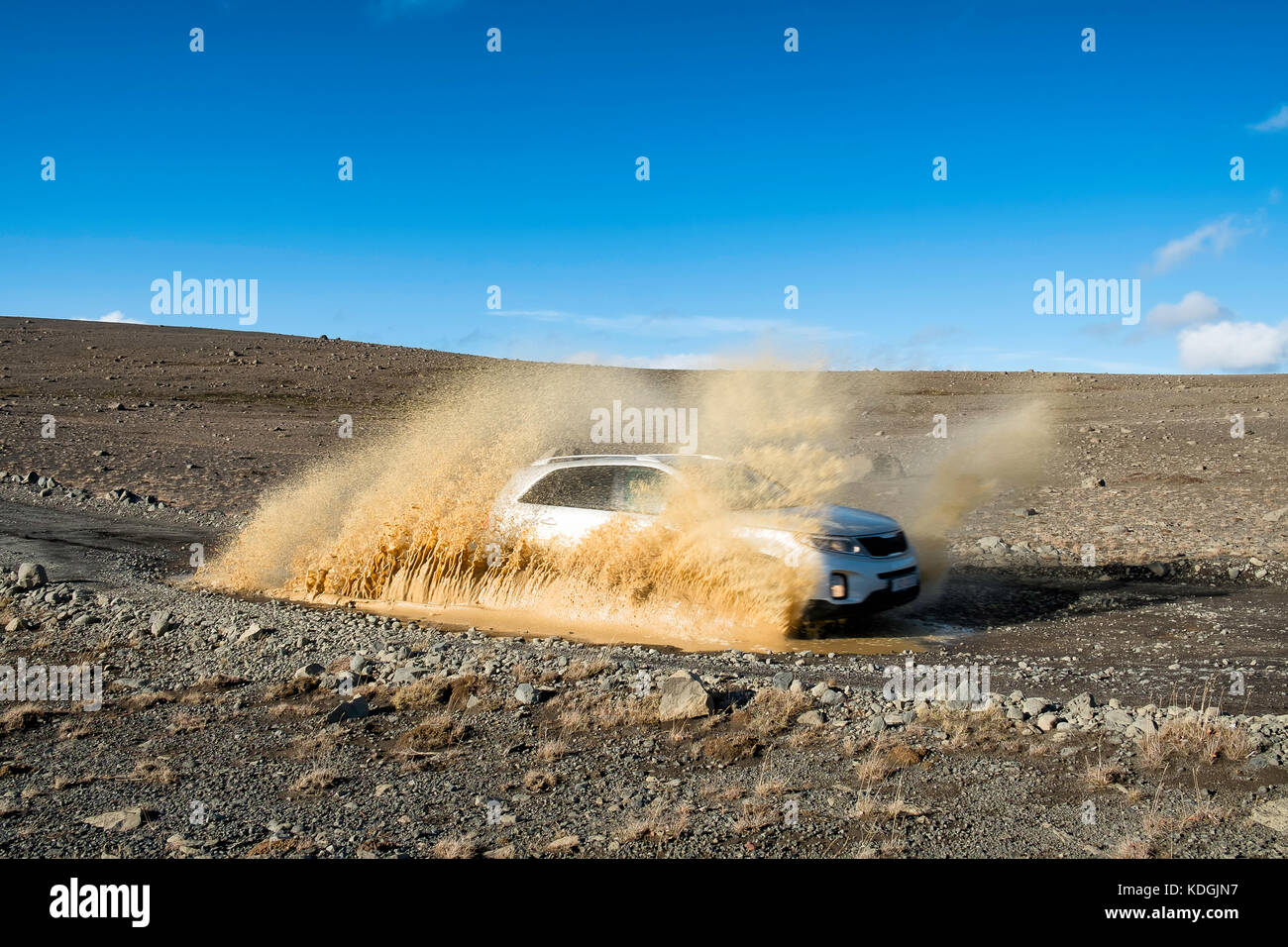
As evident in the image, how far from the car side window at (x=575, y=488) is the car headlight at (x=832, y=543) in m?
2.26

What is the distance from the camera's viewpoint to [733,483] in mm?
9469

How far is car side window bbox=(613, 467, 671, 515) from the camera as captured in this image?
364 inches

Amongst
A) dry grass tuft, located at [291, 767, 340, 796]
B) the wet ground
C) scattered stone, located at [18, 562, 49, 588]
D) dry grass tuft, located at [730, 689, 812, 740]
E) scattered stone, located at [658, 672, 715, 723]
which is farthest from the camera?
scattered stone, located at [18, 562, 49, 588]

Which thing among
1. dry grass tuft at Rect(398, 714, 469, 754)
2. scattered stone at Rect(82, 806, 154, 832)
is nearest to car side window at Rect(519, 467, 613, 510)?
dry grass tuft at Rect(398, 714, 469, 754)

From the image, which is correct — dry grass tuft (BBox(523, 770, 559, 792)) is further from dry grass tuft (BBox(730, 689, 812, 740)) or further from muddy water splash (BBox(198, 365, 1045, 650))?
muddy water splash (BBox(198, 365, 1045, 650))

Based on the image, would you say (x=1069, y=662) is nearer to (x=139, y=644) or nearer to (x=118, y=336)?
(x=139, y=644)

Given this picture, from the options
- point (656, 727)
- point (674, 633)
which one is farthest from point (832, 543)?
point (656, 727)

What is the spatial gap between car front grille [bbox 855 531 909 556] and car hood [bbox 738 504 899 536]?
2.7 inches

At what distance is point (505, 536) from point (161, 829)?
5.71 meters

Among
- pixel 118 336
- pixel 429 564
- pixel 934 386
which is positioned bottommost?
pixel 429 564

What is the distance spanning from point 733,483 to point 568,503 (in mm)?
1762

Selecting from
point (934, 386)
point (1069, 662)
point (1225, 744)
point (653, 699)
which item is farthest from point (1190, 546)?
point (934, 386)
